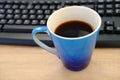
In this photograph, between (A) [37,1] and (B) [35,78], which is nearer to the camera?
(B) [35,78]

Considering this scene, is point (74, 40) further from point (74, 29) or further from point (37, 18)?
point (37, 18)

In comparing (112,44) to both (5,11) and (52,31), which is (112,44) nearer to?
(52,31)

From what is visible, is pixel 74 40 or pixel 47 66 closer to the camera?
Result: pixel 74 40

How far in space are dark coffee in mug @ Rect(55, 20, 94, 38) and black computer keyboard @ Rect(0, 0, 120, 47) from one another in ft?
0.22

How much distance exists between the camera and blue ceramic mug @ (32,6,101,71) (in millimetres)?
402

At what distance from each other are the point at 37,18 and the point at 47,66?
120 millimetres

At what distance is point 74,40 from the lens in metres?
0.39

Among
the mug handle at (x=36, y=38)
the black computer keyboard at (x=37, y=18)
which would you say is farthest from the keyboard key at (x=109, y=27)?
the mug handle at (x=36, y=38)

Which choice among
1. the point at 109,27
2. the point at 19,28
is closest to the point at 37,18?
the point at 19,28

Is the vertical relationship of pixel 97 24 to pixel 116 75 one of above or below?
above

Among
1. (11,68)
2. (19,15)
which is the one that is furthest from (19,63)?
(19,15)

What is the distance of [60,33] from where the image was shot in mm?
441

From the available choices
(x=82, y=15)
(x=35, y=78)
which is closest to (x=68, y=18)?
(x=82, y=15)

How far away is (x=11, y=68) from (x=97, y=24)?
21cm
